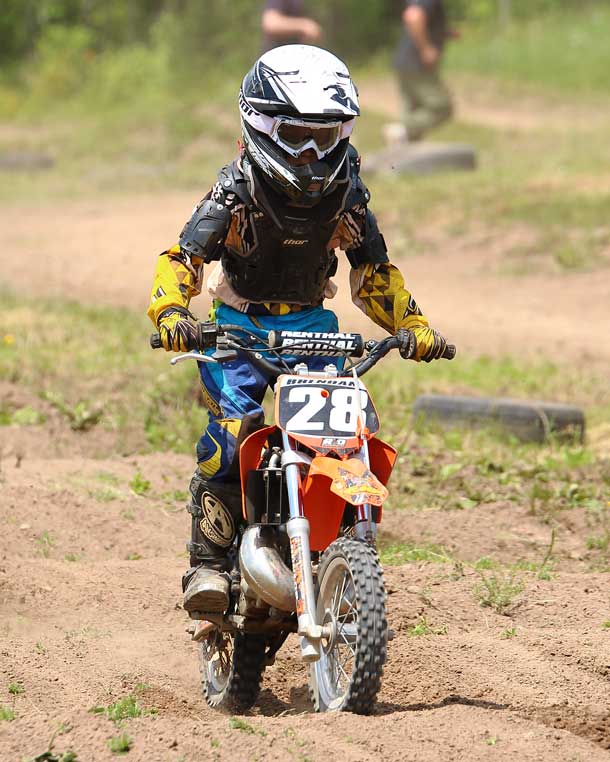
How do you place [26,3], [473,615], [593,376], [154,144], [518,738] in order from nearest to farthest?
1. [518,738]
2. [473,615]
3. [593,376]
4. [154,144]
5. [26,3]

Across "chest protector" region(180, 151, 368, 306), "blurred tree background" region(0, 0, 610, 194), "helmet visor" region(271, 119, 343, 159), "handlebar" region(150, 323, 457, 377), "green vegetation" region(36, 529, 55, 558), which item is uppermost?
"blurred tree background" region(0, 0, 610, 194)

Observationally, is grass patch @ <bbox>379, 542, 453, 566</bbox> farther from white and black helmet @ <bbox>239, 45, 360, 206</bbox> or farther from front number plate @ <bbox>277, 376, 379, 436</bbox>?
white and black helmet @ <bbox>239, 45, 360, 206</bbox>

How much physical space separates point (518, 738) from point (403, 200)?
12.1m

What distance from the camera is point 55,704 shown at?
4207 millimetres

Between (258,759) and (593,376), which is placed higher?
(593,376)

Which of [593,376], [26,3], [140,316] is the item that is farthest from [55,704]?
[26,3]

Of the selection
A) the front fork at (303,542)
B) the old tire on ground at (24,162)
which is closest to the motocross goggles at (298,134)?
the front fork at (303,542)

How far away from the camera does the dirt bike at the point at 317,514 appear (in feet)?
12.7

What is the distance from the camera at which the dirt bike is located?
3867 mm

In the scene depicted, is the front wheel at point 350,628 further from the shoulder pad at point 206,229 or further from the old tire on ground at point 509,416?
the old tire on ground at point 509,416

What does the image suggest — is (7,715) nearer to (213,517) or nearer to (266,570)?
(266,570)

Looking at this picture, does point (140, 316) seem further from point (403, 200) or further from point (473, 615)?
point (473, 615)

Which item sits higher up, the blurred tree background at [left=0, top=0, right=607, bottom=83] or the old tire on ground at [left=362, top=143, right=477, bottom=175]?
the blurred tree background at [left=0, top=0, right=607, bottom=83]

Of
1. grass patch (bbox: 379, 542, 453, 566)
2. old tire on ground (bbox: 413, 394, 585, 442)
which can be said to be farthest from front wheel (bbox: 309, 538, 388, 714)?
old tire on ground (bbox: 413, 394, 585, 442)
